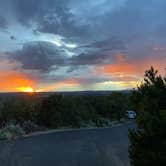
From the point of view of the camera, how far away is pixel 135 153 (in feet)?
30.9

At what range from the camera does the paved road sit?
51.3ft

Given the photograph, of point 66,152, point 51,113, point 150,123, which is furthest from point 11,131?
point 150,123

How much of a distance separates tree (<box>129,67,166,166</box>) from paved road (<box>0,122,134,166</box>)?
6109mm

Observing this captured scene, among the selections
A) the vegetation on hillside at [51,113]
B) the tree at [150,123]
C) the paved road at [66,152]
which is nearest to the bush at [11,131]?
the vegetation on hillside at [51,113]

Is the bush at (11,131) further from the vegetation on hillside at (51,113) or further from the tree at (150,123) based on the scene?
the tree at (150,123)

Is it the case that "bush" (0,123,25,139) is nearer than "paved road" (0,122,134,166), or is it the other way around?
"paved road" (0,122,134,166)

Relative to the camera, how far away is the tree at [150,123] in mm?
8914

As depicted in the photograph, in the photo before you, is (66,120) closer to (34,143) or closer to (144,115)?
(34,143)

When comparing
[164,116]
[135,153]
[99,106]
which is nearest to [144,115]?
[164,116]

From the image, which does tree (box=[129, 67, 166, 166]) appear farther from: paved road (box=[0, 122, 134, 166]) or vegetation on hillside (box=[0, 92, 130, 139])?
vegetation on hillside (box=[0, 92, 130, 139])

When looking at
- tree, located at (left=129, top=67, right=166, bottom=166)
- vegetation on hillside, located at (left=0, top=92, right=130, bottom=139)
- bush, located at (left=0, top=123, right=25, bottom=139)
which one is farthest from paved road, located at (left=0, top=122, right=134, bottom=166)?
vegetation on hillside, located at (left=0, top=92, right=130, bottom=139)

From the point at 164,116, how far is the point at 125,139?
1451 cm

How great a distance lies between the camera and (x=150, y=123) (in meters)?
8.91

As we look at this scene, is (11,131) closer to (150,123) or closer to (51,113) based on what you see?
(51,113)
